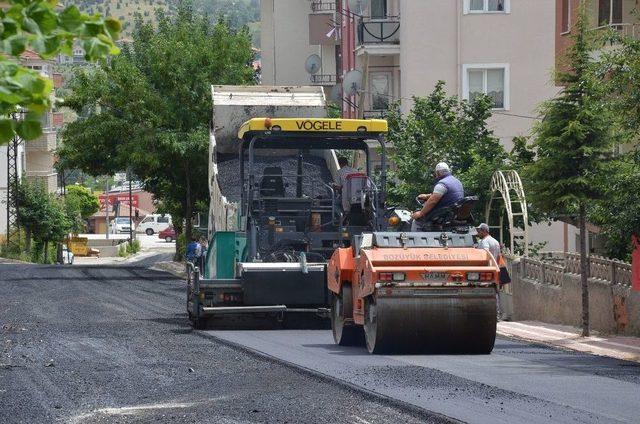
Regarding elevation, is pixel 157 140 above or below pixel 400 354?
above

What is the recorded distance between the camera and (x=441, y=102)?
3303cm

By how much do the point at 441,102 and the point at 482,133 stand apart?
1.41 metres

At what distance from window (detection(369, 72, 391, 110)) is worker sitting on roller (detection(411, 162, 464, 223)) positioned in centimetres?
2624

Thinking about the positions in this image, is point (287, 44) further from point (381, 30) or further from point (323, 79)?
point (381, 30)

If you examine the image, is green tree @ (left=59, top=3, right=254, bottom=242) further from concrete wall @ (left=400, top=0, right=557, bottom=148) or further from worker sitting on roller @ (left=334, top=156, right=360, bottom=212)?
worker sitting on roller @ (left=334, top=156, right=360, bottom=212)

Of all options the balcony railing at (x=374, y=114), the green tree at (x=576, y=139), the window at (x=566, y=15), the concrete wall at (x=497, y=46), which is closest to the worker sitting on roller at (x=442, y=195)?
the green tree at (x=576, y=139)

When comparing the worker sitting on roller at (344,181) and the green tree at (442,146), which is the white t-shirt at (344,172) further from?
the green tree at (442,146)

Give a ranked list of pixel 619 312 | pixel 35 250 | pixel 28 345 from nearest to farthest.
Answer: pixel 28 345
pixel 619 312
pixel 35 250

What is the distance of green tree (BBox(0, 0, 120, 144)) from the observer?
6.00m

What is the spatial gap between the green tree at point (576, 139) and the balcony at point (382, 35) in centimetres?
2146

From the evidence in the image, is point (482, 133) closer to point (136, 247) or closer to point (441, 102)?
point (441, 102)

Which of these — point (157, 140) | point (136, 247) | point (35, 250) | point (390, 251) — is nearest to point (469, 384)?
point (390, 251)

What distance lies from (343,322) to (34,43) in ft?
37.3

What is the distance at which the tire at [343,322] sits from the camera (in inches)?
669
